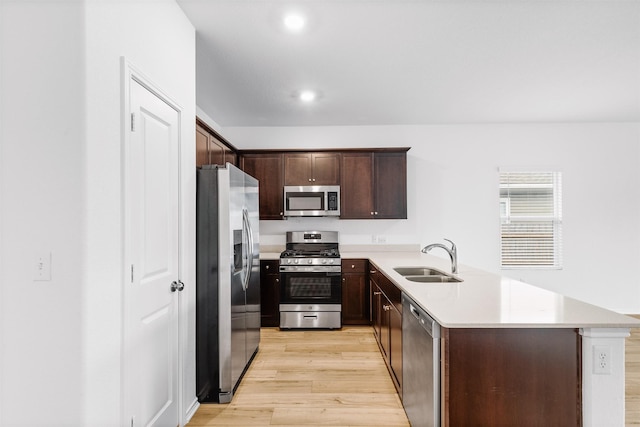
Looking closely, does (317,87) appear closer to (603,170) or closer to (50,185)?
(50,185)

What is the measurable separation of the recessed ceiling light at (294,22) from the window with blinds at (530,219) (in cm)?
369

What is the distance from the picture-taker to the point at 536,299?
1.91 meters

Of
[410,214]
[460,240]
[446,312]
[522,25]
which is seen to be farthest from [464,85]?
[446,312]

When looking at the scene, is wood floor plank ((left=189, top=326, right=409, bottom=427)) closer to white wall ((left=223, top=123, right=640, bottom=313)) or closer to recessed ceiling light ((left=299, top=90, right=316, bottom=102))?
white wall ((left=223, top=123, right=640, bottom=313))

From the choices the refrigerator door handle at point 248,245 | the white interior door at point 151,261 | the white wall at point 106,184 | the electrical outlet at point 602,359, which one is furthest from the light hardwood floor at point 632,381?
the white wall at point 106,184

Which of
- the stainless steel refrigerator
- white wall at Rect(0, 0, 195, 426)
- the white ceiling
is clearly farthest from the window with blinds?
white wall at Rect(0, 0, 195, 426)

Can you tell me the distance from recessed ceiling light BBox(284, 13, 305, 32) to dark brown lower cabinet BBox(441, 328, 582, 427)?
6.93 ft

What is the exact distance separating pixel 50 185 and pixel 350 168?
3.54 metres

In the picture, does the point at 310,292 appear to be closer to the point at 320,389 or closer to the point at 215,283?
the point at 320,389

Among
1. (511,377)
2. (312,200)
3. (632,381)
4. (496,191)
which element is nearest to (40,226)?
(511,377)

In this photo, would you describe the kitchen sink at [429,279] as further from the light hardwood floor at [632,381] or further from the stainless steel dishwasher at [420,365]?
the light hardwood floor at [632,381]

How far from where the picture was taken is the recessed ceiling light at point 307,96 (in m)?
3.47

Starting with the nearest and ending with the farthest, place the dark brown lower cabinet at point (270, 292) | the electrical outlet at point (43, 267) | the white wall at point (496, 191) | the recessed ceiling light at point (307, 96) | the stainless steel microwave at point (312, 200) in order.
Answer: the electrical outlet at point (43, 267), the recessed ceiling light at point (307, 96), the dark brown lower cabinet at point (270, 292), the stainless steel microwave at point (312, 200), the white wall at point (496, 191)

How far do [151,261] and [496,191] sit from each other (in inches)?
178
